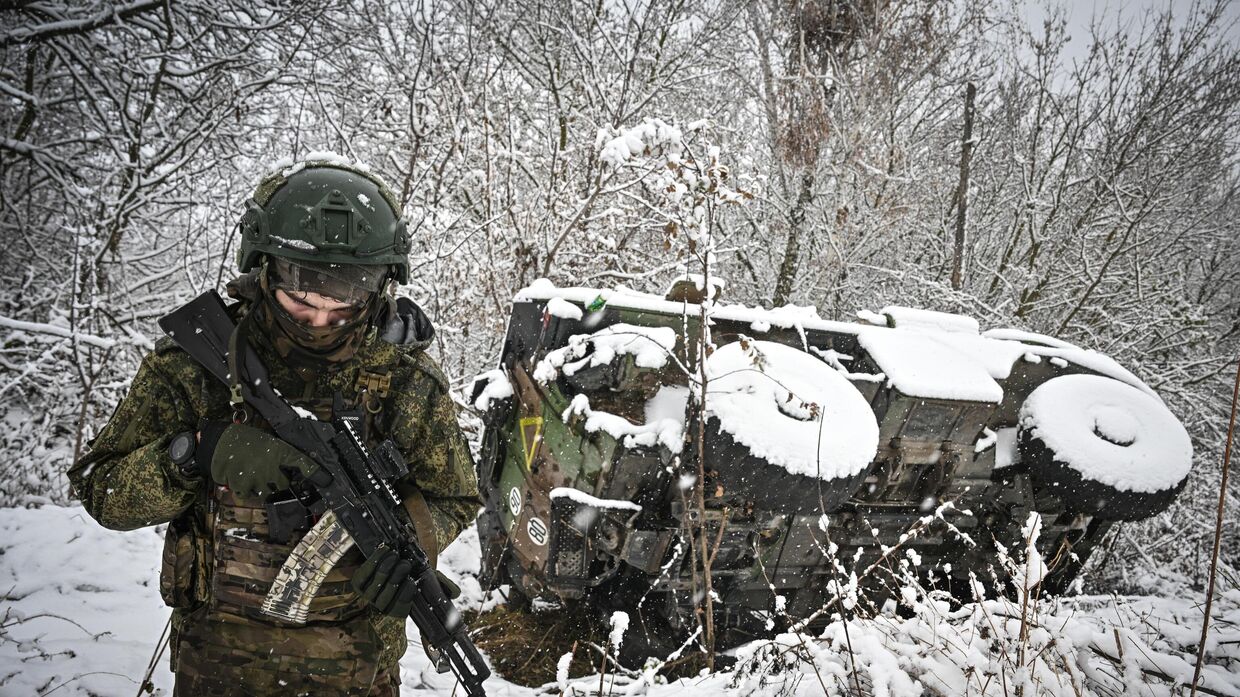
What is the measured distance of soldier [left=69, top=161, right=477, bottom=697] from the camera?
5.62 feet

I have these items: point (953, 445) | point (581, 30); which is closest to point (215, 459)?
point (953, 445)

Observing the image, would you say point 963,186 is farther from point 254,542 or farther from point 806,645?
point 254,542

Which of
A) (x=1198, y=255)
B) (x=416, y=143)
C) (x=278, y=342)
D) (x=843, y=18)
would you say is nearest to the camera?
(x=278, y=342)

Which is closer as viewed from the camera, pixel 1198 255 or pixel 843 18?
pixel 843 18

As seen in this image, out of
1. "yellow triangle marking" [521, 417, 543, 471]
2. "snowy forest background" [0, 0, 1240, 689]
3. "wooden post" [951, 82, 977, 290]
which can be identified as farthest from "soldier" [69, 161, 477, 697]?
"wooden post" [951, 82, 977, 290]

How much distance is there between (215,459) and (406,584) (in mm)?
601

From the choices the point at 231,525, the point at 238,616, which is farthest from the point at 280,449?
the point at 238,616

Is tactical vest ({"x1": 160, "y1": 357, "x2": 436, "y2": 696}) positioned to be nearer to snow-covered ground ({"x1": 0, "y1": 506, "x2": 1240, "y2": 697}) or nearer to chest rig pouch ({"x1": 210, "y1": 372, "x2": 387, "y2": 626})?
chest rig pouch ({"x1": 210, "y1": 372, "x2": 387, "y2": 626})

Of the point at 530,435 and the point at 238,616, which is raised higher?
the point at 238,616

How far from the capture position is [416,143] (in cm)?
541

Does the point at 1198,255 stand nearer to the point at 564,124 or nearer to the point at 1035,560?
the point at 564,124

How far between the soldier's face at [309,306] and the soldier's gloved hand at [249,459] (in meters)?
0.34

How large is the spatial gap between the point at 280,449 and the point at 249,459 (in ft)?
0.25

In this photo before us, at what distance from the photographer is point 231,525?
181 centimetres
